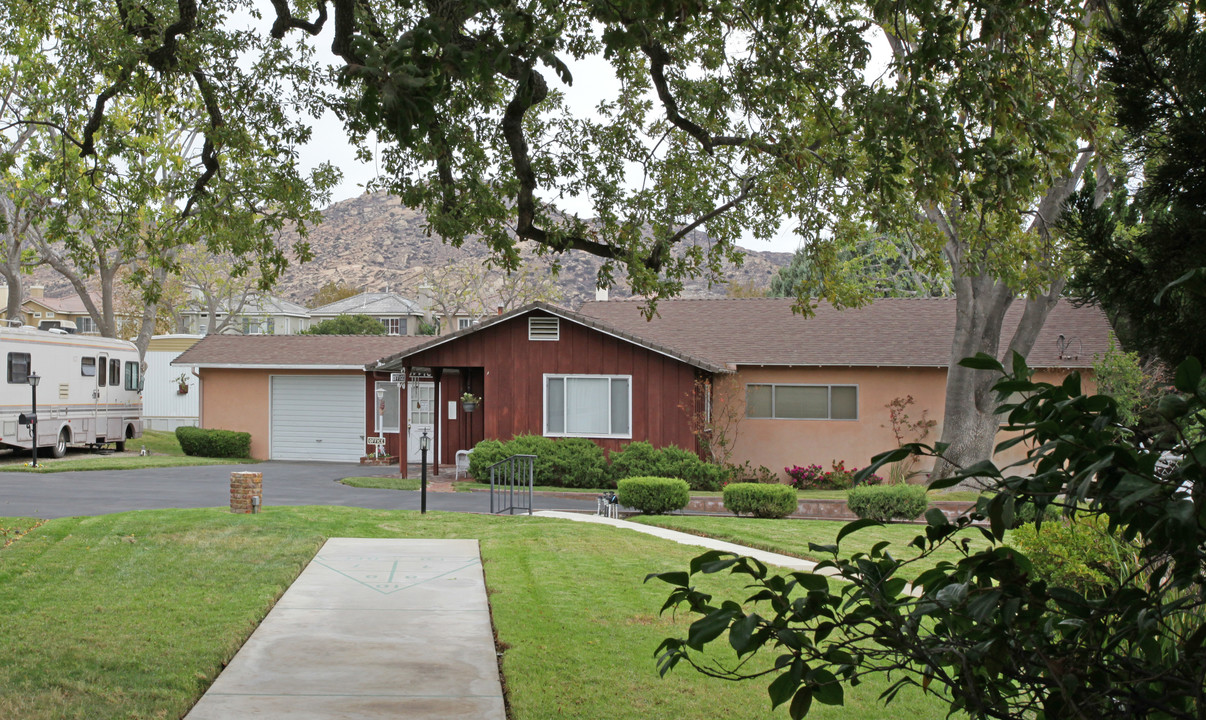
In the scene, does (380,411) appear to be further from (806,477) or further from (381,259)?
(381,259)

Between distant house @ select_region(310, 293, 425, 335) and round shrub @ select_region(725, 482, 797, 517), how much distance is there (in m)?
55.5

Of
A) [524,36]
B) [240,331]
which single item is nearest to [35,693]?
[524,36]

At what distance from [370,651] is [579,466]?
14.7 meters

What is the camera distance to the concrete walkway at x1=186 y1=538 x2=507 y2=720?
19.2 feet

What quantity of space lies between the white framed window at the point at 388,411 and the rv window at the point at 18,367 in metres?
8.69

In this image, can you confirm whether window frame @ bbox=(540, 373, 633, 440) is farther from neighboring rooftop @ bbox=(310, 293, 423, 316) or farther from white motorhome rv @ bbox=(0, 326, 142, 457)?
neighboring rooftop @ bbox=(310, 293, 423, 316)

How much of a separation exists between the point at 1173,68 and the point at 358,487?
19752mm

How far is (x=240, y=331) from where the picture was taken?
6538 cm

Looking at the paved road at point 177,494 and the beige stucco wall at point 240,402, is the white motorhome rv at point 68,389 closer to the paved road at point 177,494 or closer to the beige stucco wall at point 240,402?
the beige stucco wall at point 240,402

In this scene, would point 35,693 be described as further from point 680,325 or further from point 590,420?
point 680,325

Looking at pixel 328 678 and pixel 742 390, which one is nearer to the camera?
pixel 328 678

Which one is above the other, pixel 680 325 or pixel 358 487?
pixel 680 325

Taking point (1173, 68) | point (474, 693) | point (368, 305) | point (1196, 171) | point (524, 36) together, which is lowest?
point (474, 693)

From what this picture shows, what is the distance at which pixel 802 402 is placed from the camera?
79.1 ft
